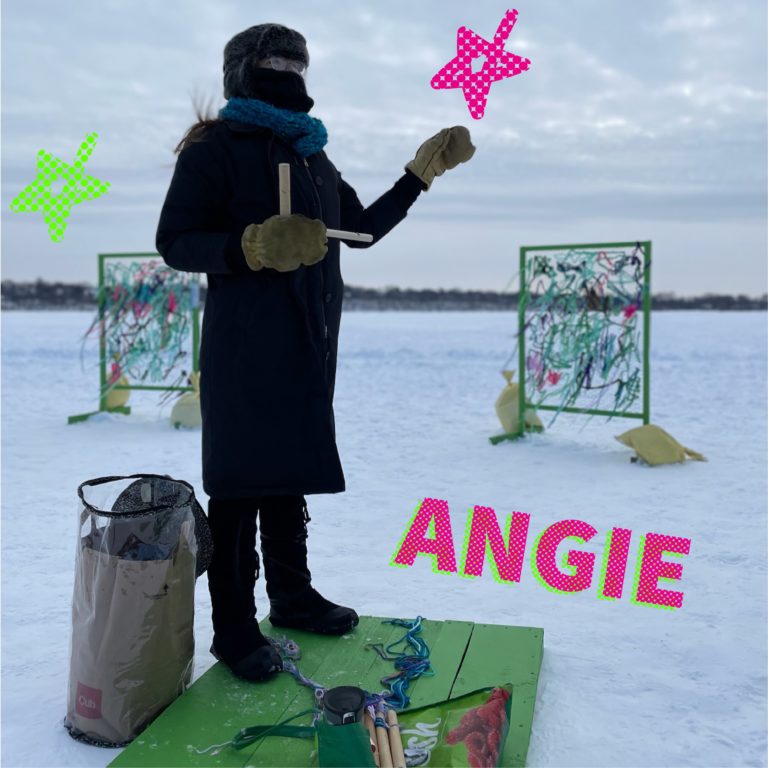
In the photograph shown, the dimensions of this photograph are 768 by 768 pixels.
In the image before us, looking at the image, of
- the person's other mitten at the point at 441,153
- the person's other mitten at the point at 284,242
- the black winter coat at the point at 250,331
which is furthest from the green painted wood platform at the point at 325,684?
the person's other mitten at the point at 441,153

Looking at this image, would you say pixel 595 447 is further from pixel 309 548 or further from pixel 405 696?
pixel 405 696

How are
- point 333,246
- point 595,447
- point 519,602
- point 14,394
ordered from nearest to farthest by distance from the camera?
point 333,246 → point 519,602 → point 595,447 → point 14,394

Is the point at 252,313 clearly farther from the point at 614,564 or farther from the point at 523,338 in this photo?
the point at 523,338

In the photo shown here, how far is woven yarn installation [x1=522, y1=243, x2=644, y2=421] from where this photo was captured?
18.6ft

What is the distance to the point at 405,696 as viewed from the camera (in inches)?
76.5

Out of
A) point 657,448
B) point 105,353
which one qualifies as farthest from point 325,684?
point 105,353

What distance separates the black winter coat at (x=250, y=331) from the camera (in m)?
1.97

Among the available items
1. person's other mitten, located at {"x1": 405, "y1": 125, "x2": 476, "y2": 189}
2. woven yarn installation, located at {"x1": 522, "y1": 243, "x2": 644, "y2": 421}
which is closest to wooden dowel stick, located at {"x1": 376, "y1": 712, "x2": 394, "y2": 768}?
person's other mitten, located at {"x1": 405, "y1": 125, "x2": 476, "y2": 189}

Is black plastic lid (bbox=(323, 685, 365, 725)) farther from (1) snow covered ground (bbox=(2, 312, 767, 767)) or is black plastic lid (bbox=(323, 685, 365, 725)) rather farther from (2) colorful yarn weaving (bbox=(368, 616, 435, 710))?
(1) snow covered ground (bbox=(2, 312, 767, 767))

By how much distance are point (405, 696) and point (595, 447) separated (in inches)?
168

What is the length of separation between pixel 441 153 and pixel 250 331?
0.82m

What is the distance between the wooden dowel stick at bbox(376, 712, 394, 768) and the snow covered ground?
34 centimetres

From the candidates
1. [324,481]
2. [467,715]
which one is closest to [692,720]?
[467,715]

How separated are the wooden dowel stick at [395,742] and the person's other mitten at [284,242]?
102cm
